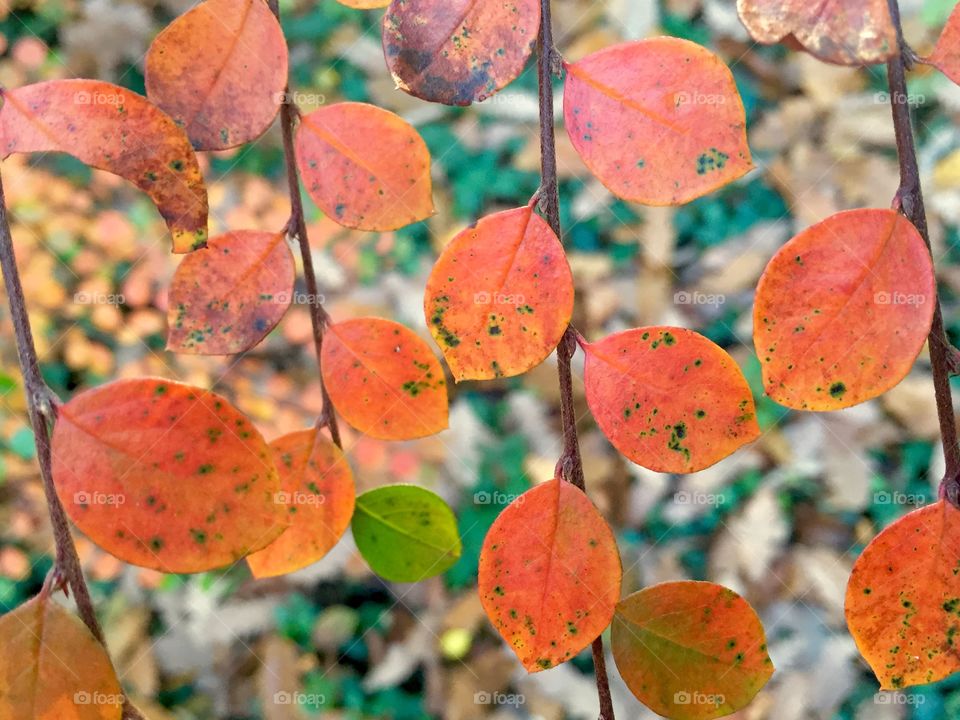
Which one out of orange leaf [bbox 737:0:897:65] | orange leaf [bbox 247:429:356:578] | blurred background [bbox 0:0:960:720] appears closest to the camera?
orange leaf [bbox 737:0:897:65]

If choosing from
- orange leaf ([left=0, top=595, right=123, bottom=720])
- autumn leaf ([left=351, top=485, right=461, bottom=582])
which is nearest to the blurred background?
autumn leaf ([left=351, top=485, right=461, bottom=582])

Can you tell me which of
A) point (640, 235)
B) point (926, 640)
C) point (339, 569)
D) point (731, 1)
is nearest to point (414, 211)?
point (926, 640)

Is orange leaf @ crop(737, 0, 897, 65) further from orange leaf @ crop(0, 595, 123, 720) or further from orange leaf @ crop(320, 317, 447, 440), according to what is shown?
orange leaf @ crop(0, 595, 123, 720)

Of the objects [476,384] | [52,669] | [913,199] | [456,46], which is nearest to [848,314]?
[913,199]

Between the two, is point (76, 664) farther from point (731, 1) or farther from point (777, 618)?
point (731, 1)

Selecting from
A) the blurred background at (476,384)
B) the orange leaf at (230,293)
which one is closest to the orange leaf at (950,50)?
the orange leaf at (230,293)

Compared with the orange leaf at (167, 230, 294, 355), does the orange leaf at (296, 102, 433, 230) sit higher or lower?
higher
